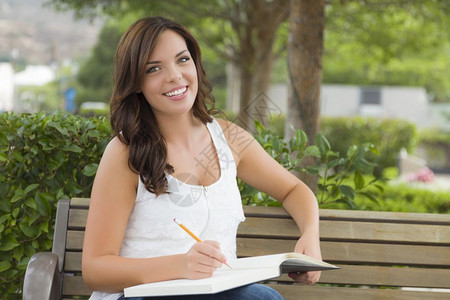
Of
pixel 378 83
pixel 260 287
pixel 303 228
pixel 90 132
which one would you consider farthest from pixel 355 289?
pixel 378 83

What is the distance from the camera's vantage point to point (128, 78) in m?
2.25

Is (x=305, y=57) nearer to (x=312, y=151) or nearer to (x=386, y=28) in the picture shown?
(x=312, y=151)

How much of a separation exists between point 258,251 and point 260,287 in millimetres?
490

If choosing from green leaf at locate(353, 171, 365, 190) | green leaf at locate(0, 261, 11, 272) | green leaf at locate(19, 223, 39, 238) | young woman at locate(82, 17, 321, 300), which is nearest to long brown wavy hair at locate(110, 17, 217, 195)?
young woman at locate(82, 17, 321, 300)

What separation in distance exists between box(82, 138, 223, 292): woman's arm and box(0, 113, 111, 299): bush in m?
0.62

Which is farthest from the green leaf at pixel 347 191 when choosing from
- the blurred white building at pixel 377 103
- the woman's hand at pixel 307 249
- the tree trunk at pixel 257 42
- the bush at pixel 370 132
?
the blurred white building at pixel 377 103

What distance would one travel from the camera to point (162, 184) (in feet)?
7.18

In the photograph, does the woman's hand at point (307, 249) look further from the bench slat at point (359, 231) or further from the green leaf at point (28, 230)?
the green leaf at point (28, 230)

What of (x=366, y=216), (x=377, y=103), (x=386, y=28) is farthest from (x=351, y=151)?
(x=377, y=103)

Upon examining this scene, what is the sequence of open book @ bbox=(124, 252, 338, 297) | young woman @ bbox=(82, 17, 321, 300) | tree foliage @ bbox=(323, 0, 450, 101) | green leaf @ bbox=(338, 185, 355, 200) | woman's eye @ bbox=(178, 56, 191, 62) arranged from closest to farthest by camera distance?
1. open book @ bbox=(124, 252, 338, 297)
2. young woman @ bbox=(82, 17, 321, 300)
3. woman's eye @ bbox=(178, 56, 191, 62)
4. green leaf @ bbox=(338, 185, 355, 200)
5. tree foliage @ bbox=(323, 0, 450, 101)

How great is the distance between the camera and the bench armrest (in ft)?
7.03

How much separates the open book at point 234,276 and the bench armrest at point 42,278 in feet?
1.16

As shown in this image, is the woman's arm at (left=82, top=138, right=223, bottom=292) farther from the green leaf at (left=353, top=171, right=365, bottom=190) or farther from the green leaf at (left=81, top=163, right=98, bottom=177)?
the green leaf at (left=353, top=171, right=365, bottom=190)

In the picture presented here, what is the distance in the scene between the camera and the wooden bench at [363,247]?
102 inches
